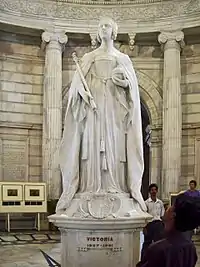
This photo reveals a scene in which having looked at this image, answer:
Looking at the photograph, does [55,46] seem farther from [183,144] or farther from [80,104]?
[80,104]

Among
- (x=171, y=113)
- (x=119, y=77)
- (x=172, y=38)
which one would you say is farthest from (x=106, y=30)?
(x=172, y=38)

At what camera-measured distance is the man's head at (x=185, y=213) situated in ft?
8.46

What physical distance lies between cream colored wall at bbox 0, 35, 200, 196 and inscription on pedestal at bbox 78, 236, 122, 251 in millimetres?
9719

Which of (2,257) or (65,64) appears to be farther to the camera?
(65,64)

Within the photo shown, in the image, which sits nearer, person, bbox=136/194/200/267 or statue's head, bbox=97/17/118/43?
person, bbox=136/194/200/267

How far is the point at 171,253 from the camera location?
262 centimetres

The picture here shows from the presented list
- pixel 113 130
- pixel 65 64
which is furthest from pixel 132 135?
pixel 65 64

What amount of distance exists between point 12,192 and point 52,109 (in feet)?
9.60

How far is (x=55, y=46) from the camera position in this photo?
1477cm

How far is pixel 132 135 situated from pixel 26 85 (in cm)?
1014

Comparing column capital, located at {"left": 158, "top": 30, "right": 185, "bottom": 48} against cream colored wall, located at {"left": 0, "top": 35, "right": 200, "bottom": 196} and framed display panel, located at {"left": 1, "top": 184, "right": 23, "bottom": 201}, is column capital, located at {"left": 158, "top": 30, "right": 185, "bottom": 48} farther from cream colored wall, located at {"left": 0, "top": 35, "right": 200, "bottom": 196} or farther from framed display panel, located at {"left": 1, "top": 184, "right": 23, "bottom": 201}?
framed display panel, located at {"left": 1, "top": 184, "right": 23, "bottom": 201}

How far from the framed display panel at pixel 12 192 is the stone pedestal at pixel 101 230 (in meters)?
7.63

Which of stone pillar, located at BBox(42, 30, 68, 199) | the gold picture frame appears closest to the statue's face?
the gold picture frame

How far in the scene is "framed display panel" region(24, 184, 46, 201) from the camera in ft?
43.3
